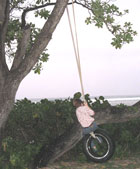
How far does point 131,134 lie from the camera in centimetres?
906

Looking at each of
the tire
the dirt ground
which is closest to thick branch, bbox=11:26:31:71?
the tire

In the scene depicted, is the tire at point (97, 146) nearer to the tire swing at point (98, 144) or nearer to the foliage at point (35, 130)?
the tire swing at point (98, 144)

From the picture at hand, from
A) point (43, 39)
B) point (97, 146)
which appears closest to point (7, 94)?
point (43, 39)

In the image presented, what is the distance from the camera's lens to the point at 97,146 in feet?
18.0

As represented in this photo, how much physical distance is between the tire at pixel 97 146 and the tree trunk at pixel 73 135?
4.64 feet

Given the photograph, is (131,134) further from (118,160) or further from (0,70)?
(0,70)

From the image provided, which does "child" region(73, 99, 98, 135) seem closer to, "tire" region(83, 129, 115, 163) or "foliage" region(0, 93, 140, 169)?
"tire" region(83, 129, 115, 163)

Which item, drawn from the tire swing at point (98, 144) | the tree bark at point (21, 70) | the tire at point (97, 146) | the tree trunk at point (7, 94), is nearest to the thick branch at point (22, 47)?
the tree bark at point (21, 70)

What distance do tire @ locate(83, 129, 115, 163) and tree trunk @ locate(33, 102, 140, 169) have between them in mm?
1414

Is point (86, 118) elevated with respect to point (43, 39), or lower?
lower

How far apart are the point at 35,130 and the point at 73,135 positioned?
1394mm

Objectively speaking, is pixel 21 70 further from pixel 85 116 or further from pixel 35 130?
pixel 35 130

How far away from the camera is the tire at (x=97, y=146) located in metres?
5.48

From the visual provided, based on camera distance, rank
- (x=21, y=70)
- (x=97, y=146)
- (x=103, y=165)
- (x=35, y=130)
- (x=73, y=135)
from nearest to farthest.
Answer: (x=97, y=146)
(x=21, y=70)
(x=73, y=135)
(x=103, y=165)
(x=35, y=130)
